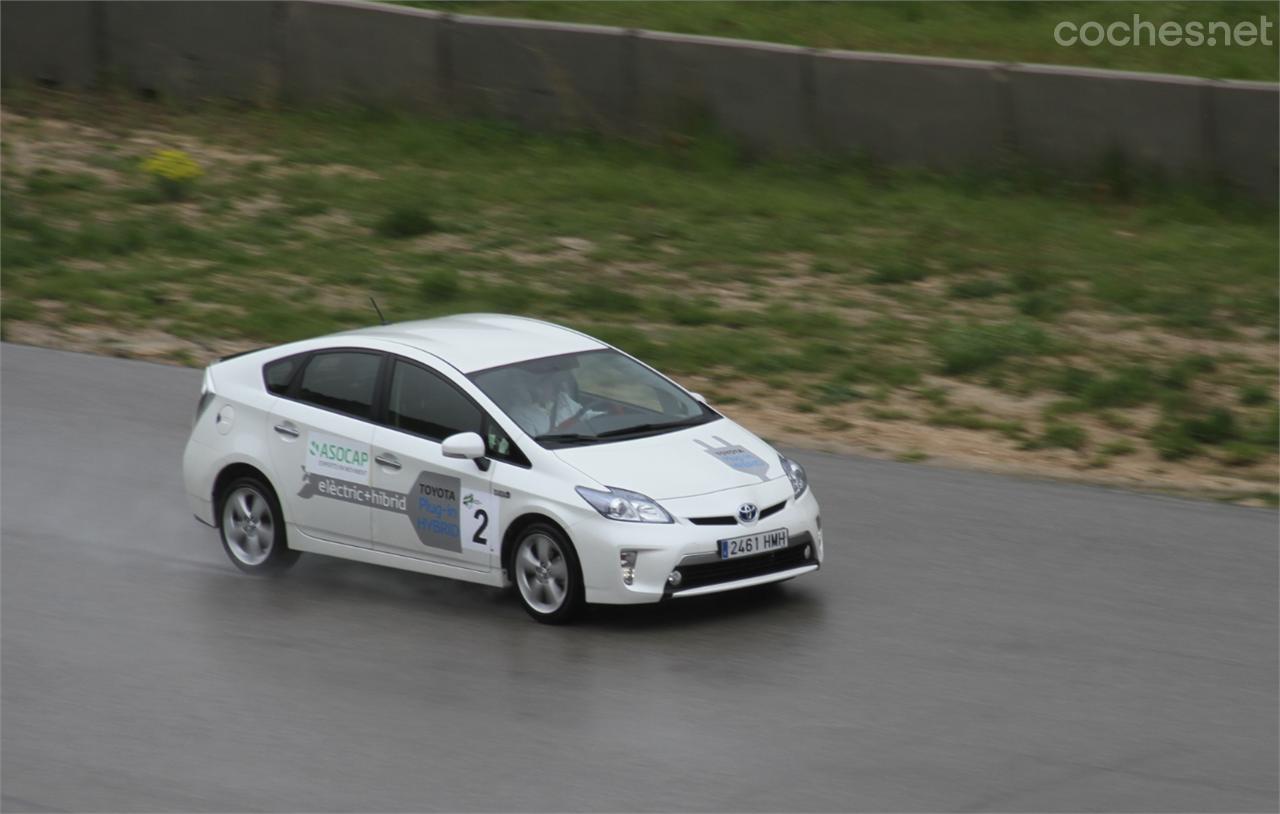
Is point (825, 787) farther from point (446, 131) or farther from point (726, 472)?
point (446, 131)

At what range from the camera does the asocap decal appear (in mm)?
9805

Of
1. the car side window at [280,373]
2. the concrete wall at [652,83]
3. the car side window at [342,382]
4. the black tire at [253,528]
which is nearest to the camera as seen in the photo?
the car side window at [342,382]

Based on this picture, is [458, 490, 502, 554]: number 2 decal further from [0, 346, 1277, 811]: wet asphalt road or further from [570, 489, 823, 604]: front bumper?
[570, 489, 823, 604]: front bumper

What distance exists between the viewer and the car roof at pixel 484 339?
1027cm

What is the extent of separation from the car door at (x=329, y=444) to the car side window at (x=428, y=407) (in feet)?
0.55

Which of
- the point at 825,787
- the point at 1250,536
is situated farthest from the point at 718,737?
the point at 1250,536

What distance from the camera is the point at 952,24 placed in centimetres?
2417

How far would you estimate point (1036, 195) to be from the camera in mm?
20594

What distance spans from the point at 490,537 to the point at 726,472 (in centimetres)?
130

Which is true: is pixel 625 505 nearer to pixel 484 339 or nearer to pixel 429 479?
pixel 429 479

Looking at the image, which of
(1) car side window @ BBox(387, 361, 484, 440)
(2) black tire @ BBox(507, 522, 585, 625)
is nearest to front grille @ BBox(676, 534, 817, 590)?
(2) black tire @ BBox(507, 522, 585, 625)

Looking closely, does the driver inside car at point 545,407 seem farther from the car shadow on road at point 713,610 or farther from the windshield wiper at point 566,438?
the car shadow on road at point 713,610

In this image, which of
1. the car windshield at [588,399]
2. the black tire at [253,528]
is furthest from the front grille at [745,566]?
the black tire at [253,528]

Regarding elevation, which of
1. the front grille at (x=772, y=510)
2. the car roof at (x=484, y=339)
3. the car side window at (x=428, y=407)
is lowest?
the front grille at (x=772, y=510)
